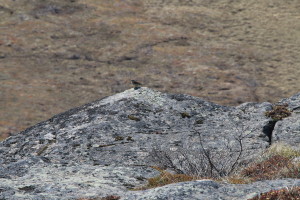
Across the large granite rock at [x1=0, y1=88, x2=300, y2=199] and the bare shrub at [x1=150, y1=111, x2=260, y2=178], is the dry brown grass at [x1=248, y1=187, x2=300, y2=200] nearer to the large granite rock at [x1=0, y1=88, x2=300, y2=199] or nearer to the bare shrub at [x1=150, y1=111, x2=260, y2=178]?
the large granite rock at [x1=0, y1=88, x2=300, y2=199]

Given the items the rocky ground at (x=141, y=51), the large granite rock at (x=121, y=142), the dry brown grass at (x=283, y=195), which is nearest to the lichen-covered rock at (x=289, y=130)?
the large granite rock at (x=121, y=142)

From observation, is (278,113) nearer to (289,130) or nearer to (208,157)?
(289,130)

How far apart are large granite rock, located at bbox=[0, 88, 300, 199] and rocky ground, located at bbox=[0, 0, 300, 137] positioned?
20.6m

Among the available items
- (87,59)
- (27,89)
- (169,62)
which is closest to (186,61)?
(169,62)

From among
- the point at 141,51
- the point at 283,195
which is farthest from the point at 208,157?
the point at 141,51

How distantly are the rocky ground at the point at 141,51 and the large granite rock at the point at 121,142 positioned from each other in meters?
20.6

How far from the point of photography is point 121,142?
11.0 metres

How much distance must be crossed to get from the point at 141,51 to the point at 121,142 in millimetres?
35902

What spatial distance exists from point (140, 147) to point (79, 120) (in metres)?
1.77

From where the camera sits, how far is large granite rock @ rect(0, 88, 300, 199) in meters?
8.08

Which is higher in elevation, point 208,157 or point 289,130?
point 208,157

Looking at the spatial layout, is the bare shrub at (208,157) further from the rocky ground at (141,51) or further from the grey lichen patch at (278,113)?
the rocky ground at (141,51)

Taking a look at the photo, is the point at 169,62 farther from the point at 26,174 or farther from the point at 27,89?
the point at 26,174

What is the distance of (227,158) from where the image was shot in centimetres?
1000
